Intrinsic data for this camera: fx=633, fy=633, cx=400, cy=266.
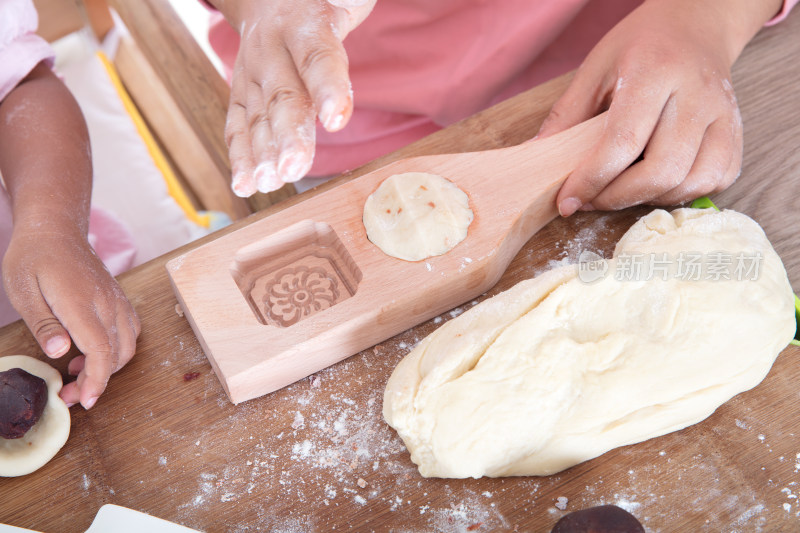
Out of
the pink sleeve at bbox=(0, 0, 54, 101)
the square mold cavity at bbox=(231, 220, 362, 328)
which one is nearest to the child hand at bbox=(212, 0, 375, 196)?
the square mold cavity at bbox=(231, 220, 362, 328)

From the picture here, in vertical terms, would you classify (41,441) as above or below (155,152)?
above

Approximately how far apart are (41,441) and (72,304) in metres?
0.21

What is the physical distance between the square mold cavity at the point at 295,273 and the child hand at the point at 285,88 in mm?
155

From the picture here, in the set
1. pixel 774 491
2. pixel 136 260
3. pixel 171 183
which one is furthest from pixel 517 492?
pixel 171 183

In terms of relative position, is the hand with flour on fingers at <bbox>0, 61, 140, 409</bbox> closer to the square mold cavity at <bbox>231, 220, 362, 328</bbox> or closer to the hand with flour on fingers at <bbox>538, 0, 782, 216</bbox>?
the square mold cavity at <bbox>231, 220, 362, 328</bbox>

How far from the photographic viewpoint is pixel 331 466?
36.3 inches

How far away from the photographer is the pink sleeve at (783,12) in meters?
1.31

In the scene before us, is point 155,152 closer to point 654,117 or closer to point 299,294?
point 299,294

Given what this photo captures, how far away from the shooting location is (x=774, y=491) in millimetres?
864

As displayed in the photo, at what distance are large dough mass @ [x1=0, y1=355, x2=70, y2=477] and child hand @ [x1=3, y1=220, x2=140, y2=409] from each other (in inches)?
0.8

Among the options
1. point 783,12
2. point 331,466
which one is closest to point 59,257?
point 331,466

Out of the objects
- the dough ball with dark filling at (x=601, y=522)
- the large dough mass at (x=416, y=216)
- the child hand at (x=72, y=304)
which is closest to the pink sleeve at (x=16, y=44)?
the child hand at (x=72, y=304)

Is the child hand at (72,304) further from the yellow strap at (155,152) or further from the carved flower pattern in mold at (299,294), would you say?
the yellow strap at (155,152)

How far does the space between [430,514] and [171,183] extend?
1.44 meters
